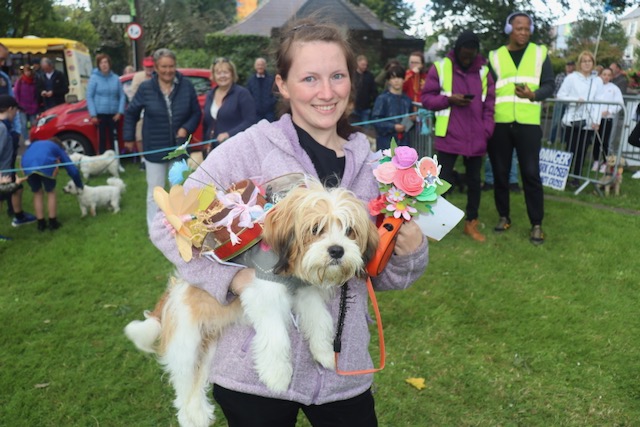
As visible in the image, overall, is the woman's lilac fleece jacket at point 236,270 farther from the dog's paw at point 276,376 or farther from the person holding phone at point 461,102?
the person holding phone at point 461,102

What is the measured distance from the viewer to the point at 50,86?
14.5 meters

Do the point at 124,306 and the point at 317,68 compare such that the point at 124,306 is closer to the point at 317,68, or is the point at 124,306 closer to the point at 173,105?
the point at 173,105

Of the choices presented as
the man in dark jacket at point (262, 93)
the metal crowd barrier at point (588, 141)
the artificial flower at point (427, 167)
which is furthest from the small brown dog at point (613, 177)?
the artificial flower at point (427, 167)

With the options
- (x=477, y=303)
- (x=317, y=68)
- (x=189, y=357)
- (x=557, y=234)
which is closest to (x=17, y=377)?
(x=189, y=357)

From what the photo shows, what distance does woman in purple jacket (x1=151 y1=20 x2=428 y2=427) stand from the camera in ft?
6.23

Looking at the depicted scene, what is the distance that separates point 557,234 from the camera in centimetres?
718

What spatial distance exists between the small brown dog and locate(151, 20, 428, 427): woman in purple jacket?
8.45 metres

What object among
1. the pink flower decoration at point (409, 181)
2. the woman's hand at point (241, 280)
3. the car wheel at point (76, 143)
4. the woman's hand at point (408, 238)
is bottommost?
Answer: the car wheel at point (76, 143)

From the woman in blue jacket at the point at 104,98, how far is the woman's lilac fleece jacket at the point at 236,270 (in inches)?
403

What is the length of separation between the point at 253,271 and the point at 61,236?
6537 mm

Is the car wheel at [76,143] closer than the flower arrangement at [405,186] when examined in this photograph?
No

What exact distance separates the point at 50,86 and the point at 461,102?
39.7 feet

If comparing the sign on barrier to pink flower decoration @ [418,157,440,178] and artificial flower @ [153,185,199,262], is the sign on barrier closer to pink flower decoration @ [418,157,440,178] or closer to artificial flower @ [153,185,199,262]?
pink flower decoration @ [418,157,440,178]

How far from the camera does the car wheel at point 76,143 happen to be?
11.6 meters
